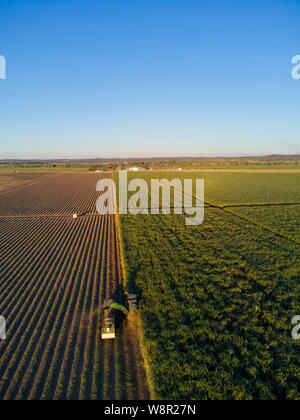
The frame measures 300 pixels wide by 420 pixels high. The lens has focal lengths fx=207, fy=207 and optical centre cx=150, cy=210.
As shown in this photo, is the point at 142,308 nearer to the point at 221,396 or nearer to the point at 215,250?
the point at 221,396

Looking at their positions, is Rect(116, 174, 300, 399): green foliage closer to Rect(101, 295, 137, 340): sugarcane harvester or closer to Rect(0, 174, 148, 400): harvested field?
Rect(101, 295, 137, 340): sugarcane harvester

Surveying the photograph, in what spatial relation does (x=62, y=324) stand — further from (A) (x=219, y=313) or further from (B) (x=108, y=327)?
(A) (x=219, y=313)

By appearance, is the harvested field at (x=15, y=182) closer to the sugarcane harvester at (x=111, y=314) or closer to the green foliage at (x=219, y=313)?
the green foliage at (x=219, y=313)

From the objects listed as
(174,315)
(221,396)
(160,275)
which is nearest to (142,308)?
(174,315)

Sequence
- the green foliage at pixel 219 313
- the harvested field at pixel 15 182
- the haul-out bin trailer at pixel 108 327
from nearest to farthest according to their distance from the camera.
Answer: the green foliage at pixel 219 313 < the haul-out bin trailer at pixel 108 327 < the harvested field at pixel 15 182

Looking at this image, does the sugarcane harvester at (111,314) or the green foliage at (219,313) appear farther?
the sugarcane harvester at (111,314)

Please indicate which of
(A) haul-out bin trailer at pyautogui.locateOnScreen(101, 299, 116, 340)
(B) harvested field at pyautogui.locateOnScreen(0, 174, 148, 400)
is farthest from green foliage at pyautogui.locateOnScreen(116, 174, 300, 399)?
(A) haul-out bin trailer at pyautogui.locateOnScreen(101, 299, 116, 340)

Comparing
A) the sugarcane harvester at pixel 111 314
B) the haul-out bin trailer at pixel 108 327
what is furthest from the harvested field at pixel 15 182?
the haul-out bin trailer at pixel 108 327
